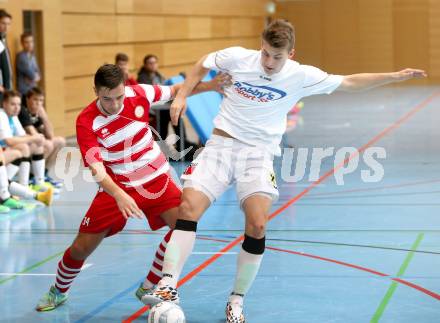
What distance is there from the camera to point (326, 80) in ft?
15.7

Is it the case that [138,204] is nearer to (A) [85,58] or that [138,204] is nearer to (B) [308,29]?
(A) [85,58]

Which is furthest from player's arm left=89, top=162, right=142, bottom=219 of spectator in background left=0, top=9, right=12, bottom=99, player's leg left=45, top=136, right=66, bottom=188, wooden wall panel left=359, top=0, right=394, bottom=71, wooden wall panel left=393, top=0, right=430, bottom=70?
wooden wall panel left=393, top=0, right=430, bottom=70

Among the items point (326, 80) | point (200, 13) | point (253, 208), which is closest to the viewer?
point (253, 208)

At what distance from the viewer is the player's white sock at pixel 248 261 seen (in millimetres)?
4500

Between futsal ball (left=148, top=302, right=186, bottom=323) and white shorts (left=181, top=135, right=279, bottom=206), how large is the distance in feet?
2.18

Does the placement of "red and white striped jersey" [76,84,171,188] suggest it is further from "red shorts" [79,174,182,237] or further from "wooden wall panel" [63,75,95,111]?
"wooden wall panel" [63,75,95,111]

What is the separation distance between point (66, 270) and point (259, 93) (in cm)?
146

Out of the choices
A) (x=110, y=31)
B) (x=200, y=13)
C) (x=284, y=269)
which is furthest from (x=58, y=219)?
(x=200, y=13)

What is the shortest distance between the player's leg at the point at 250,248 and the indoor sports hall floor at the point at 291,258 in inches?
6.3

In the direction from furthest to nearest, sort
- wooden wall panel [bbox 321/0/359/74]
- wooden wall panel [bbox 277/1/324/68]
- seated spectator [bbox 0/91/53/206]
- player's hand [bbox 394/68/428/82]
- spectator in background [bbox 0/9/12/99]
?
wooden wall panel [bbox 277/1/324/68], wooden wall panel [bbox 321/0/359/74], spectator in background [bbox 0/9/12/99], seated spectator [bbox 0/91/53/206], player's hand [bbox 394/68/428/82]

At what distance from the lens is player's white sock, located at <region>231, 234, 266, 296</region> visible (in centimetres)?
450

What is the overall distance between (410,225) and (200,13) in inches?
584

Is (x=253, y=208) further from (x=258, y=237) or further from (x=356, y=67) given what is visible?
(x=356, y=67)

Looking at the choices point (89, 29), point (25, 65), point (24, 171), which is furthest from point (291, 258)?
point (89, 29)
